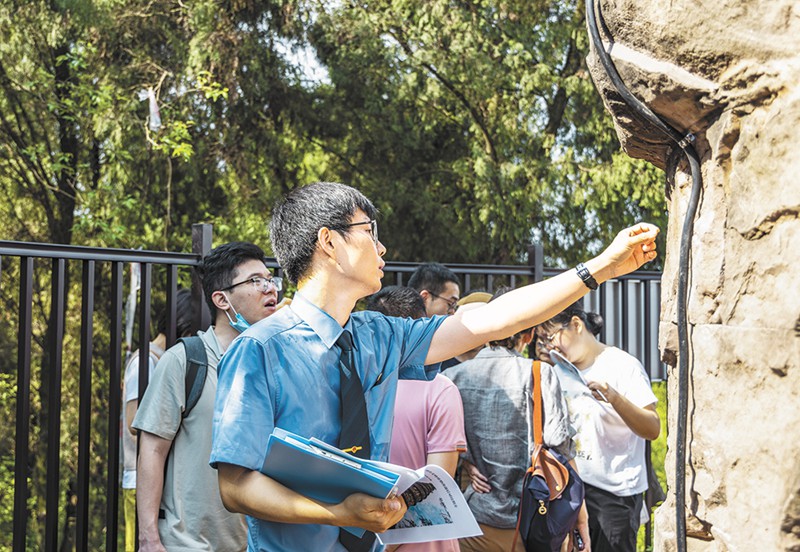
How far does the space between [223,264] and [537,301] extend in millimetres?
1680

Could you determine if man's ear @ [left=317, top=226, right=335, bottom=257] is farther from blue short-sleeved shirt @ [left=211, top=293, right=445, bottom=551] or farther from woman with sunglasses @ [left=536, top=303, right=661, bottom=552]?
woman with sunglasses @ [left=536, top=303, right=661, bottom=552]

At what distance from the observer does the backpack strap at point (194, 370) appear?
132 inches

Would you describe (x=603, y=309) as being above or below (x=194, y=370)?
above

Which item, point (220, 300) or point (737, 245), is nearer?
point (737, 245)

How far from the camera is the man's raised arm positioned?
2.29 metres

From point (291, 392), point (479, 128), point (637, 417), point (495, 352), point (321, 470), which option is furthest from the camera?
A: point (479, 128)

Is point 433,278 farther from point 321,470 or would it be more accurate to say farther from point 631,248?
point 321,470

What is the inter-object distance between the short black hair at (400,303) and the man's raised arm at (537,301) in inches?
47.0

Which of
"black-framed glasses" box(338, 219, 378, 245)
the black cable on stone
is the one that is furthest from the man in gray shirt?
the black cable on stone

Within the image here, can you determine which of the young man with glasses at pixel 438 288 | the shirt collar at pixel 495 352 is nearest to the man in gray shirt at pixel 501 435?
the shirt collar at pixel 495 352

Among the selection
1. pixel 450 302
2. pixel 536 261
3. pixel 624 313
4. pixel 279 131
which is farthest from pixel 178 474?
pixel 279 131

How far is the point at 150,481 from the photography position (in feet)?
10.8

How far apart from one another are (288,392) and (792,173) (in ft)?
3.88

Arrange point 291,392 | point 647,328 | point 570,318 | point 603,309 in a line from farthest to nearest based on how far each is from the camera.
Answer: point 647,328 → point 603,309 → point 570,318 → point 291,392
